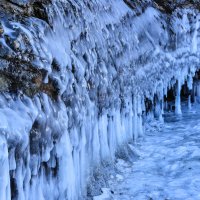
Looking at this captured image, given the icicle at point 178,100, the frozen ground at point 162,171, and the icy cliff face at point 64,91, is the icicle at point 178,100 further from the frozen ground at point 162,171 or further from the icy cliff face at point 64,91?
the icy cliff face at point 64,91

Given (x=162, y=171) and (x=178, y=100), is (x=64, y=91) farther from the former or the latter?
(x=178, y=100)

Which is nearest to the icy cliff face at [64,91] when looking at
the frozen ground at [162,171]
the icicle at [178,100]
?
the frozen ground at [162,171]

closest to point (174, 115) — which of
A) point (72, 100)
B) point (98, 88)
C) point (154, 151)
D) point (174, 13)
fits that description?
point (174, 13)

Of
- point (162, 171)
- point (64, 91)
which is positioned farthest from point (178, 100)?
point (64, 91)

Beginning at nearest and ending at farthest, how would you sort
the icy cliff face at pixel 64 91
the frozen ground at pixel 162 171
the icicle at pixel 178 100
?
the icy cliff face at pixel 64 91 < the frozen ground at pixel 162 171 < the icicle at pixel 178 100

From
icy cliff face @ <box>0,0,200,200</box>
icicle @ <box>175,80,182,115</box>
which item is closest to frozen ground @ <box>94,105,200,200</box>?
icy cliff face @ <box>0,0,200,200</box>

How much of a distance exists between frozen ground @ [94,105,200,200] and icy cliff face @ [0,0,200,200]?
1.38 ft

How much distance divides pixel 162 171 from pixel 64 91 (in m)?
3.02

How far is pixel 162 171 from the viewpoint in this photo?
704 centimetres

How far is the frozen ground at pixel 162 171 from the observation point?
5.90 metres

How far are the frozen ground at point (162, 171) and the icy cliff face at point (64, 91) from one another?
0.42m

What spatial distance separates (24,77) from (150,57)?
21.8ft

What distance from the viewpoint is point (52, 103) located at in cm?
449

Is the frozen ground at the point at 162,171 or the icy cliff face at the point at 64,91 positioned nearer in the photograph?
the icy cliff face at the point at 64,91
